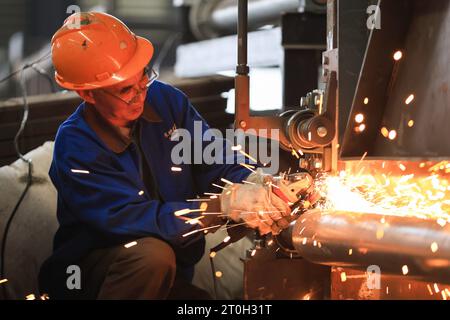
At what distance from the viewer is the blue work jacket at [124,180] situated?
265cm

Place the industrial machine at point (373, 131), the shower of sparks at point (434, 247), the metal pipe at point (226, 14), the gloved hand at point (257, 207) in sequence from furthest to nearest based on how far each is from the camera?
the metal pipe at point (226, 14), the gloved hand at point (257, 207), the industrial machine at point (373, 131), the shower of sparks at point (434, 247)

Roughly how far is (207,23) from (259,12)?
846mm

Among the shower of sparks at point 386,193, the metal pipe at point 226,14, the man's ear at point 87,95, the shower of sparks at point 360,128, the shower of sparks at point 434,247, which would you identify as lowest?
the shower of sparks at point 434,247

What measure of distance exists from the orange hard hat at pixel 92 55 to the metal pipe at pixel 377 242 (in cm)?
90

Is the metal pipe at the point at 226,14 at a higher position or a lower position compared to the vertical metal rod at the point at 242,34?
higher

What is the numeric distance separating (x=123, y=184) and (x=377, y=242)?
1.04 meters

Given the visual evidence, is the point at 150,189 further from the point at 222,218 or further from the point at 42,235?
the point at 42,235

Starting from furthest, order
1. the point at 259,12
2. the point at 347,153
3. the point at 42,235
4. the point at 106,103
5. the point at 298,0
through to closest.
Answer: the point at 259,12
the point at 298,0
the point at 42,235
the point at 106,103
the point at 347,153

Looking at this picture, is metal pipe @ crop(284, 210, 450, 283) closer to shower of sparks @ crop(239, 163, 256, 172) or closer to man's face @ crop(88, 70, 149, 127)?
shower of sparks @ crop(239, 163, 256, 172)

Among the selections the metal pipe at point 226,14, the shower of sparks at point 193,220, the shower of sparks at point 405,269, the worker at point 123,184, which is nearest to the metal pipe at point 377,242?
the shower of sparks at point 405,269

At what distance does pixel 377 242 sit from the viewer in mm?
2094

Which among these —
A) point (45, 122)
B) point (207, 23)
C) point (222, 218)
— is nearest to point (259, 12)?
point (207, 23)

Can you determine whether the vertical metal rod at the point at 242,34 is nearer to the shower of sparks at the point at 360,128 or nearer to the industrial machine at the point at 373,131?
the industrial machine at the point at 373,131

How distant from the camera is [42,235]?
3.57 meters
